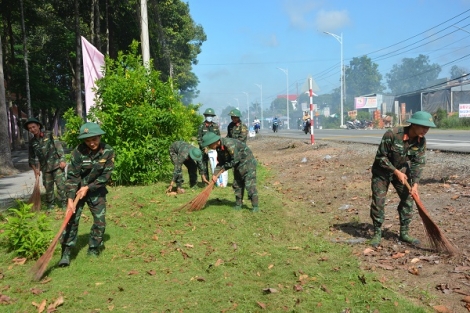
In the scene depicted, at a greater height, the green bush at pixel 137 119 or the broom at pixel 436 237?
the green bush at pixel 137 119

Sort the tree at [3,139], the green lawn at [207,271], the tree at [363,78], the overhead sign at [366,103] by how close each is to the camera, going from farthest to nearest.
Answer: the tree at [363,78]
the overhead sign at [366,103]
the tree at [3,139]
the green lawn at [207,271]

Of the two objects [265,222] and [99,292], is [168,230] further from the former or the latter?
[99,292]

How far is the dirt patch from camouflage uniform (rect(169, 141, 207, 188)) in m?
2.10

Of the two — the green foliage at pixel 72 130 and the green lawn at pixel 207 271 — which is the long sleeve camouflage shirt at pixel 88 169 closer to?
the green lawn at pixel 207 271

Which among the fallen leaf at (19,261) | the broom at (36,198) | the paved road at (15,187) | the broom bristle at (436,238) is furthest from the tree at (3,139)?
the broom bristle at (436,238)

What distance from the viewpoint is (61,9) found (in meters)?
27.3

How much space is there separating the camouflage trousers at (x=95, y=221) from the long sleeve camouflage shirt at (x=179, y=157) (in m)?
4.04

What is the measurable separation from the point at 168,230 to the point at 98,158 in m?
1.90

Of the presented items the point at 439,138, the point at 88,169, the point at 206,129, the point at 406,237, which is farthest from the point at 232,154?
the point at 439,138

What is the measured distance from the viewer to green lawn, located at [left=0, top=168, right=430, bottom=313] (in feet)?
14.5

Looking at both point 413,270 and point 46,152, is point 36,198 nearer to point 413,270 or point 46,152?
point 46,152

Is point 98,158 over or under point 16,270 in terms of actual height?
over

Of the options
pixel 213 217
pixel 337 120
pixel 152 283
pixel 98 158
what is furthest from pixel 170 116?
pixel 337 120

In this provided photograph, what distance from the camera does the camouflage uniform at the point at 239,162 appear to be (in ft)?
24.8
